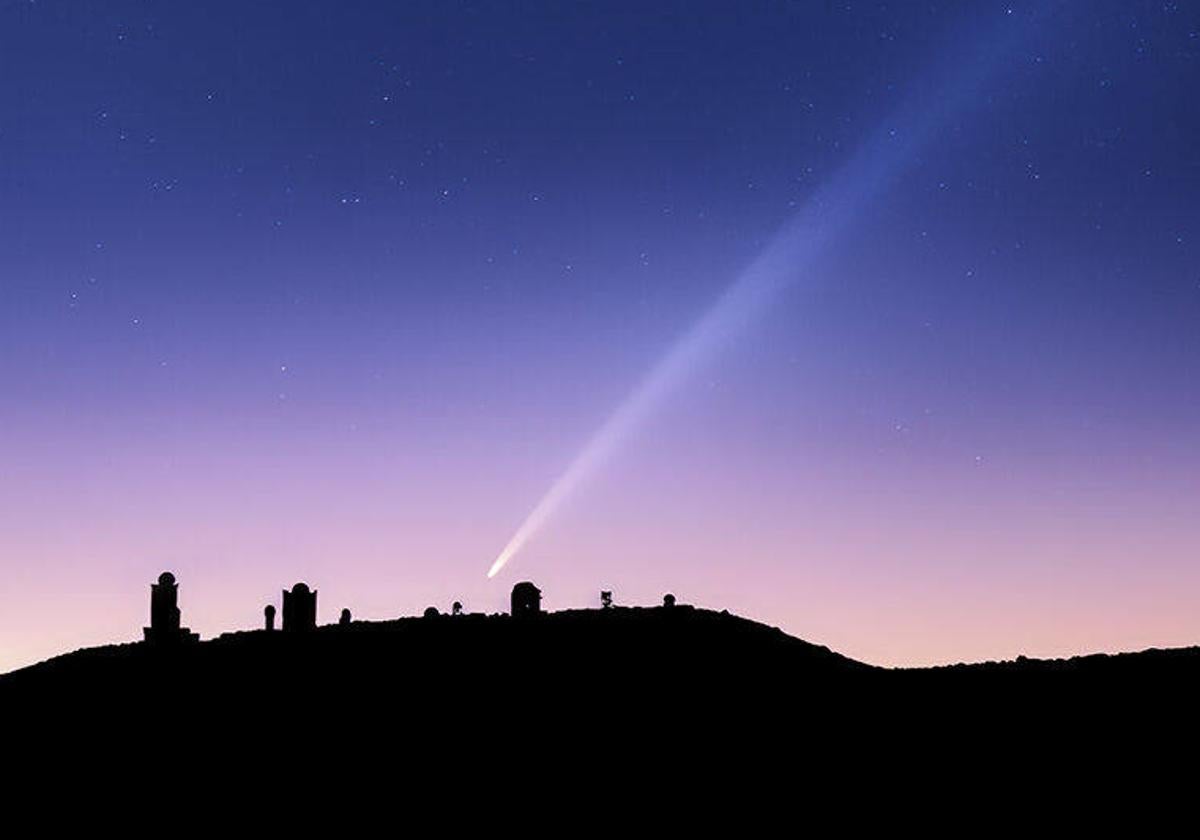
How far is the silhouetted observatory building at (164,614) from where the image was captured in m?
34.6

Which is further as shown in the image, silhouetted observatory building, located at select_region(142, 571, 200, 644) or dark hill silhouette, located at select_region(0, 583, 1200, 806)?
silhouetted observatory building, located at select_region(142, 571, 200, 644)

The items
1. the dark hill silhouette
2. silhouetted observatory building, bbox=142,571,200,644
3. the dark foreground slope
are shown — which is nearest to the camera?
the dark hill silhouette

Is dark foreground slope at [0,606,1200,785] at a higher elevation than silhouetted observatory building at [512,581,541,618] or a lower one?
lower

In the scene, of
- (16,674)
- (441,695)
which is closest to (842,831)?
(441,695)

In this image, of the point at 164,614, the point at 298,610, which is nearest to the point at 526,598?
the point at 298,610

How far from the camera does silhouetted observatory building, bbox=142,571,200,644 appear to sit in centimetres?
3456

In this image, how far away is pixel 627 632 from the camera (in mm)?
34188

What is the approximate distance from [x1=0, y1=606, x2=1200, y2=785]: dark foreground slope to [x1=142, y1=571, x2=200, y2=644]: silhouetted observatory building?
0.63 m

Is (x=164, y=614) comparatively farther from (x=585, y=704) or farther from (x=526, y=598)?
(x=585, y=704)

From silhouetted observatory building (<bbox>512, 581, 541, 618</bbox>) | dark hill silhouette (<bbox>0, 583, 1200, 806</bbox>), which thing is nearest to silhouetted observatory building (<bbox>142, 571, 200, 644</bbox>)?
dark hill silhouette (<bbox>0, 583, 1200, 806</bbox>)

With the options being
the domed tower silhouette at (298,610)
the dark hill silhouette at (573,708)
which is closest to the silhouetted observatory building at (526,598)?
the dark hill silhouette at (573,708)

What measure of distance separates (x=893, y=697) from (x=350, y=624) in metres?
15.8

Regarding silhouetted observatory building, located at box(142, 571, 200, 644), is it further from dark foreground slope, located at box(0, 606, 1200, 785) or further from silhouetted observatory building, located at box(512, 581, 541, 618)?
silhouetted observatory building, located at box(512, 581, 541, 618)

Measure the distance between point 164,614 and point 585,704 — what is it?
13.5 metres
